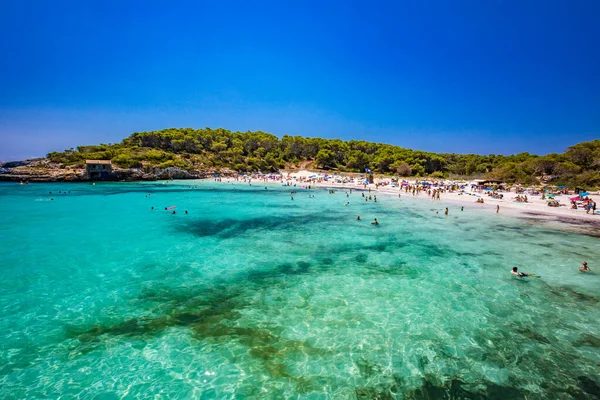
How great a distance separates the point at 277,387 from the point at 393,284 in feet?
25.9

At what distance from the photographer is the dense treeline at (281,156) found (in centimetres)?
7888

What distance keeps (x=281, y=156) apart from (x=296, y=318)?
93.0 metres

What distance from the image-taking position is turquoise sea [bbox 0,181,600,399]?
733 cm

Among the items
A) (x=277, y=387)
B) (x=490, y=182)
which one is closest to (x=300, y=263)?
(x=277, y=387)

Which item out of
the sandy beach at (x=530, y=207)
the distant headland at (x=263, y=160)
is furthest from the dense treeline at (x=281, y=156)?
the sandy beach at (x=530, y=207)

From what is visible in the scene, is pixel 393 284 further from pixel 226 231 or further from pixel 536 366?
pixel 226 231

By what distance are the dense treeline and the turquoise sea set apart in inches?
2266

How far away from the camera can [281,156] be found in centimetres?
10112

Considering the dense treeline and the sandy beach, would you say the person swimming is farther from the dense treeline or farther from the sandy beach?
the dense treeline

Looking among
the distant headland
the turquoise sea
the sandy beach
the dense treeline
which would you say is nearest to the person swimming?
the turquoise sea

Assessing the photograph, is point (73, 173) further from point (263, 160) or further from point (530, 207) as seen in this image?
point (530, 207)

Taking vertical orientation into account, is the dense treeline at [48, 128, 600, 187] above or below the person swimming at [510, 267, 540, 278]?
above

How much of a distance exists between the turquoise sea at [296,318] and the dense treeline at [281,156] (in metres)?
57.6

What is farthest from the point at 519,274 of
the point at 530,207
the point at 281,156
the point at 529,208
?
the point at 281,156
